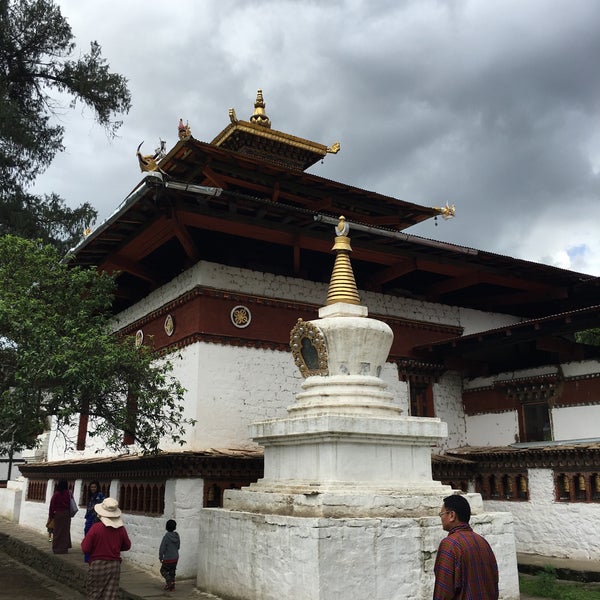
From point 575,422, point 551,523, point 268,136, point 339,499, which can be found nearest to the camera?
point 339,499

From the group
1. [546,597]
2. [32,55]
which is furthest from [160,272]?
[32,55]

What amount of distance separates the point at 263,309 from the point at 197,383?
169 cm

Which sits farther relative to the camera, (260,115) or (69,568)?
(260,115)

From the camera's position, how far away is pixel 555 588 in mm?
7250

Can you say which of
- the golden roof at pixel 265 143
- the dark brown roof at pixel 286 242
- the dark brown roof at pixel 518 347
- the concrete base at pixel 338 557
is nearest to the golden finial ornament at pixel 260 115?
the golden roof at pixel 265 143

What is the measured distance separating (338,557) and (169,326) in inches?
232

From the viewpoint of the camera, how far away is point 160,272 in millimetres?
11578

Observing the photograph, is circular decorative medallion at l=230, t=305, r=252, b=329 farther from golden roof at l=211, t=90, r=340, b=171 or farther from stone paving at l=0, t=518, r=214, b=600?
golden roof at l=211, t=90, r=340, b=171

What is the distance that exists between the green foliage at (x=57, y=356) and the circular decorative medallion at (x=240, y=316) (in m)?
2.03

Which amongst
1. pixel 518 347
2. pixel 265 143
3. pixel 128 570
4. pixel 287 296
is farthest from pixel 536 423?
pixel 265 143

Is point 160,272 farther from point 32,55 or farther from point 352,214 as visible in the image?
point 32,55

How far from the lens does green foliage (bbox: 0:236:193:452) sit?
6902 millimetres

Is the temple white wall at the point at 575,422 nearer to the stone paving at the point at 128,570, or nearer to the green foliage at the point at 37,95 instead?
the stone paving at the point at 128,570

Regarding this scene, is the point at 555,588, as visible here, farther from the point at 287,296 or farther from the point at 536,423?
the point at 287,296
